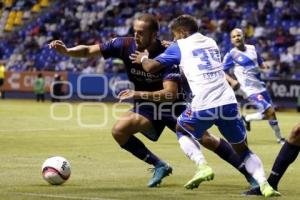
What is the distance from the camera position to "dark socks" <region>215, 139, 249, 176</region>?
1077 cm

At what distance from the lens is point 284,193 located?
35.3 ft

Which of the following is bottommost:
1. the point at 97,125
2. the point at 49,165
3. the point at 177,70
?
the point at 97,125

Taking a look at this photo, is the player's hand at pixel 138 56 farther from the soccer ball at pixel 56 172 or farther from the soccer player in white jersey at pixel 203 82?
the soccer ball at pixel 56 172

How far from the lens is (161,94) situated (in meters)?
10.9

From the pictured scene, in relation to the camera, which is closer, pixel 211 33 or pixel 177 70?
pixel 177 70

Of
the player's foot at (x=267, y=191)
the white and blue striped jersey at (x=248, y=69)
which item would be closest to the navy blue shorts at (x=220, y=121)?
the player's foot at (x=267, y=191)

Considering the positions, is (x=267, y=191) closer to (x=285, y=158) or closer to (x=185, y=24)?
(x=285, y=158)

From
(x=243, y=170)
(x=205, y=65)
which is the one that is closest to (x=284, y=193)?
(x=243, y=170)

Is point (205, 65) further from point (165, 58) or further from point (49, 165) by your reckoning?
point (49, 165)

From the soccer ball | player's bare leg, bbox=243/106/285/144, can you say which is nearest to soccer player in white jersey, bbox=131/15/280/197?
the soccer ball

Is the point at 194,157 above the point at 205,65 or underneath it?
underneath

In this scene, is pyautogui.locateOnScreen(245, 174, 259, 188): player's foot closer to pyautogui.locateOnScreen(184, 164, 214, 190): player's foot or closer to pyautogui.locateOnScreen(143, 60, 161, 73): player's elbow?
pyautogui.locateOnScreen(184, 164, 214, 190): player's foot

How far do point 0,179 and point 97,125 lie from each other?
1372 cm

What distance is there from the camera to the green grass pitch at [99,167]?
10656 millimetres
